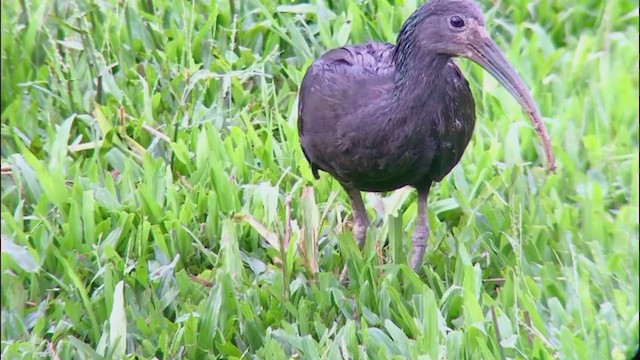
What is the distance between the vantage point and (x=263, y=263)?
17.9ft

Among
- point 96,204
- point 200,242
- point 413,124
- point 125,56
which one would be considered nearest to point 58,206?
point 96,204

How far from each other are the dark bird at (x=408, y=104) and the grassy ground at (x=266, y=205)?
43cm

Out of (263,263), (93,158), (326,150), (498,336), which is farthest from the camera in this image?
(93,158)

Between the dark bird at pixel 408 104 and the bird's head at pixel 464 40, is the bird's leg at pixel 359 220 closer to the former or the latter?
the dark bird at pixel 408 104

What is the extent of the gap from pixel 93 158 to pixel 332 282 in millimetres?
1365

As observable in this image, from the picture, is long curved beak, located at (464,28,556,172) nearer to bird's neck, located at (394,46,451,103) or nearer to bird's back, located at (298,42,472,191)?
bird's neck, located at (394,46,451,103)

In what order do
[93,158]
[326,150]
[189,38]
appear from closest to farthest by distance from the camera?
[326,150] < [93,158] < [189,38]

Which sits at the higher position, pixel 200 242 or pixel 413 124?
pixel 413 124

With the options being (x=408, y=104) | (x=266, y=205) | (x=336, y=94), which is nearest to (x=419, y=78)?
(x=408, y=104)

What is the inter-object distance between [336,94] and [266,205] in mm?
734

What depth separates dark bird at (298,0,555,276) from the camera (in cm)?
484

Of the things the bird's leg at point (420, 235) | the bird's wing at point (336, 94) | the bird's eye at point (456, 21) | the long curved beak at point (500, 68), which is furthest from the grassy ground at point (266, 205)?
the bird's eye at point (456, 21)

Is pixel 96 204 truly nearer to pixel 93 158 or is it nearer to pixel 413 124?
pixel 93 158

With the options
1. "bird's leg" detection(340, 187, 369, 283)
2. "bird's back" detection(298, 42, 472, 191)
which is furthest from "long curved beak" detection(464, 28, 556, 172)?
"bird's leg" detection(340, 187, 369, 283)
